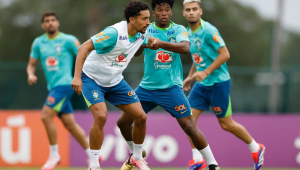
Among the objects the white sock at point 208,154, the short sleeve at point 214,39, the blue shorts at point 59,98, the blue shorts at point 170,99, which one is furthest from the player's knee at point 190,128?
the blue shorts at point 59,98

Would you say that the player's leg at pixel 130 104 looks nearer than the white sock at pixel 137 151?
Yes

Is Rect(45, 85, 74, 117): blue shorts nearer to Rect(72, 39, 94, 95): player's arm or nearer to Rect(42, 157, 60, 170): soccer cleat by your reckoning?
Rect(42, 157, 60, 170): soccer cleat

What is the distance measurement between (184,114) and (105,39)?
1.59 metres

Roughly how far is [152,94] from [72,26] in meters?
21.9

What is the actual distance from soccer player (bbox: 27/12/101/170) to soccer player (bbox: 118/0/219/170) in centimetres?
196

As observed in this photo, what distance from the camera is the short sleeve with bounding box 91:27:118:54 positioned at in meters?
5.14

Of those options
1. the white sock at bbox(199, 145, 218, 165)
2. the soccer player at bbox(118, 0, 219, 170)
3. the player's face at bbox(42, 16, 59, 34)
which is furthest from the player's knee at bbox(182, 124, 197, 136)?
the player's face at bbox(42, 16, 59, 34)

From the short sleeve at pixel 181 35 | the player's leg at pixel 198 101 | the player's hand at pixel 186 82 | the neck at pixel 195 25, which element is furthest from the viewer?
the player's hand at pixel 186 82

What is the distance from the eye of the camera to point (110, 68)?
18.0 ft

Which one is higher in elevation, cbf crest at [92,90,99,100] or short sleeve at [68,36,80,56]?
short sleeve at [68,36,80,56]

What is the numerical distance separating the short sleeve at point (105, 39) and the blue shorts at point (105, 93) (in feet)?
1.78

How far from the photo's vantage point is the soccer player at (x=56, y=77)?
7.51 metres

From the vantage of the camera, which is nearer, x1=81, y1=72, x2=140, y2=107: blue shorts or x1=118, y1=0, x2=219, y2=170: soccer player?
x1=81, y1=72, x2=140, y2=107: blue shorts

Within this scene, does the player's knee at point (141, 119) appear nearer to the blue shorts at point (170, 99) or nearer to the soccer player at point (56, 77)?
the blue shorts at point (170, 99)
